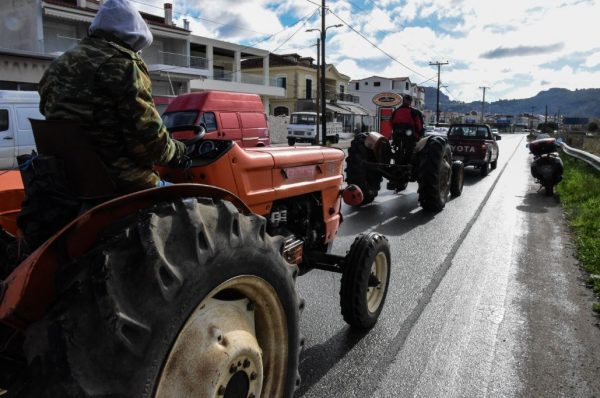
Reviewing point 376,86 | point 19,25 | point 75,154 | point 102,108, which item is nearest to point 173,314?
point 75,154

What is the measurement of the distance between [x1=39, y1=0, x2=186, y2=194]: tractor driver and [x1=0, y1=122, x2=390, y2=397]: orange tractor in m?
0.11

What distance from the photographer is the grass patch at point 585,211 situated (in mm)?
5902

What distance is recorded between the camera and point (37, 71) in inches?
935

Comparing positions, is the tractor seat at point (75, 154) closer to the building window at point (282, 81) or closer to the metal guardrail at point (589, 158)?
the metal guardrail at point (589, 158)

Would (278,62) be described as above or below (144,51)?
above

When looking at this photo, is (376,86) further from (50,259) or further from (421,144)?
(50,259)

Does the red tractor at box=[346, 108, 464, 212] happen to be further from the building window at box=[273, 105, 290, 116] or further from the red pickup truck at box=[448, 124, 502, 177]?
the building window at box=[273, 105, 290, 116]

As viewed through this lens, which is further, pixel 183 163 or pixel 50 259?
pixel 183 163

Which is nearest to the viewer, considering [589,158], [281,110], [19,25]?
[589,158]

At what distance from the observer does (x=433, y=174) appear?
886cm

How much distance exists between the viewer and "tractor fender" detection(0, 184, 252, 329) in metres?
1.72

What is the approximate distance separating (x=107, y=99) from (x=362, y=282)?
7.77ft

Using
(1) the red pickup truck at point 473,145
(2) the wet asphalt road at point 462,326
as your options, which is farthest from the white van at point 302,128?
(2) the wet asphalt road at point 462,326

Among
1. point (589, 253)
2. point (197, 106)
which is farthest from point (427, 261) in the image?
point (197, 106)
